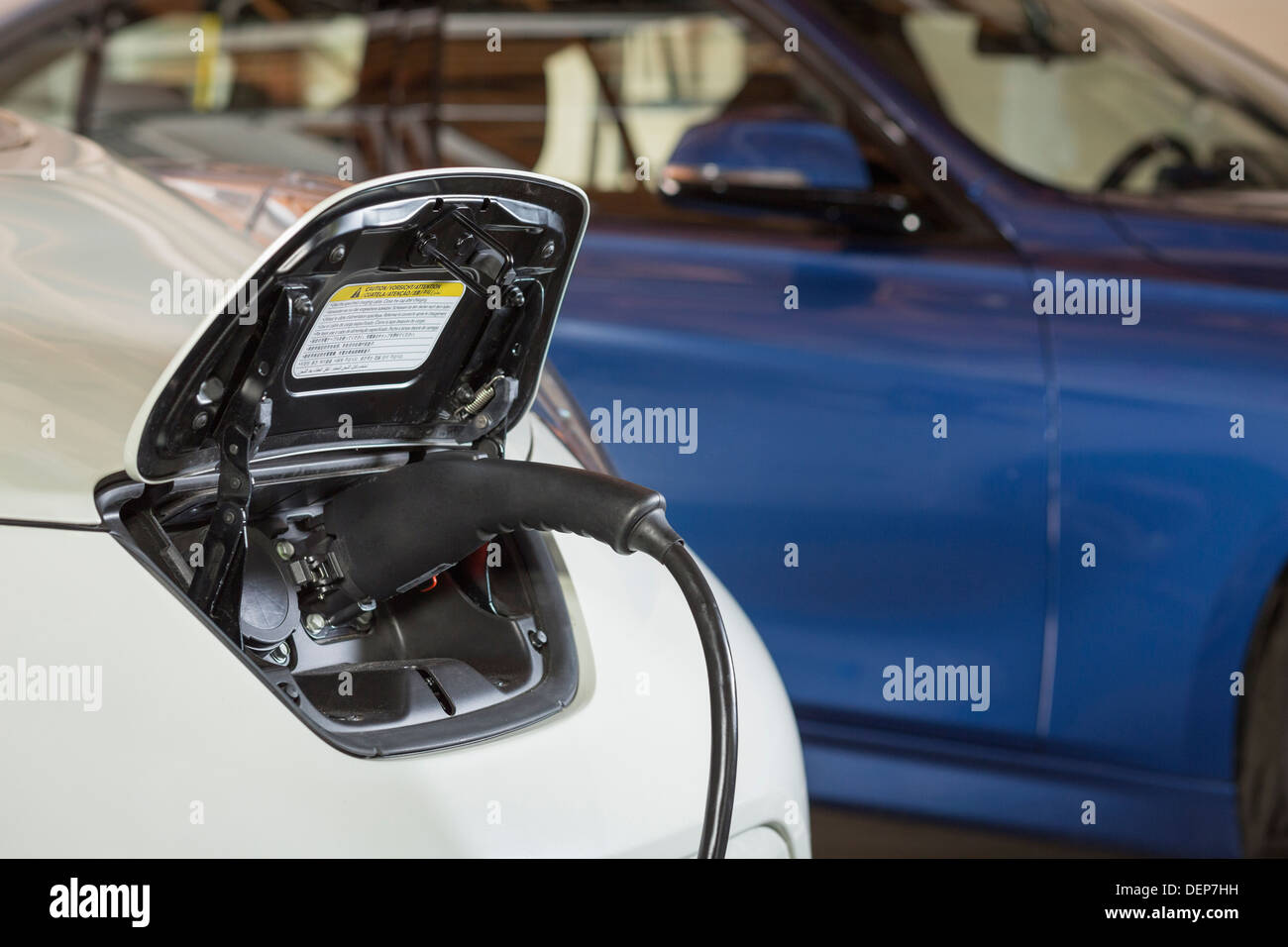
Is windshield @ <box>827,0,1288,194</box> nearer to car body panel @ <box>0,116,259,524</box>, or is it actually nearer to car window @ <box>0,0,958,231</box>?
car window @ <box>0,0,958,231</box>

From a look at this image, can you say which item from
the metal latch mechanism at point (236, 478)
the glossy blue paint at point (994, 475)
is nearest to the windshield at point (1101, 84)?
the glossy blue paint at point (994, 475)

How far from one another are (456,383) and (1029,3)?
5.56 feet

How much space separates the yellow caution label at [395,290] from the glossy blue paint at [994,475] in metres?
1.06

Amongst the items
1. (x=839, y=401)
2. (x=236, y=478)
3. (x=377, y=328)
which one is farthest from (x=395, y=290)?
(x=839, y=401)

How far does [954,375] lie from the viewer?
197 centimetres

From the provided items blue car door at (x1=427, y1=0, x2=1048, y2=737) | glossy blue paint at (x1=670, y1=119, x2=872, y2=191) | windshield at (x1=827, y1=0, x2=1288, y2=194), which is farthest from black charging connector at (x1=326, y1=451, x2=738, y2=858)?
windshield at (x1=827, y1=0, x2=1288, y2=194)

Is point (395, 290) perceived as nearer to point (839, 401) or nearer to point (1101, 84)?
point (839, 401)

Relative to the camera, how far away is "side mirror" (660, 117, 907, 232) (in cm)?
209

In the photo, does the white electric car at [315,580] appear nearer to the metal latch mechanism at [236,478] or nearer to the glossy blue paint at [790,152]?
the metal latch mechanism at [236,478]

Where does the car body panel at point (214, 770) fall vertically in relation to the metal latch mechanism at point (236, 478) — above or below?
below

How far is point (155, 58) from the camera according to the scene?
8.62ft

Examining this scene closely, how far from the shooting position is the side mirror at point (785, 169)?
82.2 inches

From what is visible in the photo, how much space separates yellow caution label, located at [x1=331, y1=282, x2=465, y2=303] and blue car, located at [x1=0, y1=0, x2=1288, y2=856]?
1059 millimetres

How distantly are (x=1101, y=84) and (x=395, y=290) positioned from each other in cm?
174
